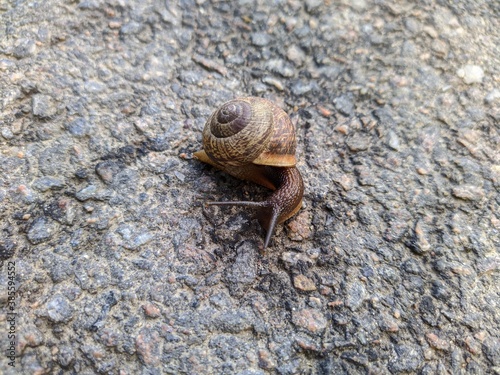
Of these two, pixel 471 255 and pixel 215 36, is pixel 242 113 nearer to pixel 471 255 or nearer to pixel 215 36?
pixel 215 36

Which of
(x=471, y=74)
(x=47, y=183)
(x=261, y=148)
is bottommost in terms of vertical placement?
(x=47, y=183)

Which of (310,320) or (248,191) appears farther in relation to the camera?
(248,191)

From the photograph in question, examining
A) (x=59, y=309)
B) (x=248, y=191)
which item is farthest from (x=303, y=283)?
(x=59, y=309)

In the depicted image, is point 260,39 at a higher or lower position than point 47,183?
higher

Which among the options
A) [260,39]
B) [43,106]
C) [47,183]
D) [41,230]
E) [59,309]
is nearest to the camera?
[59,309]

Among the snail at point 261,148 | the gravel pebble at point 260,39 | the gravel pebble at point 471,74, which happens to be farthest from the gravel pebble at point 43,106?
the gravel pebble at point 471,74

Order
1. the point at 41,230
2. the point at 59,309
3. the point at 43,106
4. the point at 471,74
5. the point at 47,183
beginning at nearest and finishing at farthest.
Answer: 1. the point at 59,309
2. the point at 41,230
3. the point at 47,183
4. the point at 43,106
5. the point at 471,74

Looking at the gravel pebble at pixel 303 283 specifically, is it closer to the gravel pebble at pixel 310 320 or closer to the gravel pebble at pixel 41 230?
the gravel pebble at pixel 310 320

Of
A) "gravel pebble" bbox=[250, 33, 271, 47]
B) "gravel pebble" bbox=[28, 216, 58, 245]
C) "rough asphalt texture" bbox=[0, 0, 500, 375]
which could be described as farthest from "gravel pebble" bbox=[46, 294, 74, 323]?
"gravel pebble" bbox=[250, 33, 271, 47]

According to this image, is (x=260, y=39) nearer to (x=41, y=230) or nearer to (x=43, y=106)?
(x=43, y=106)
